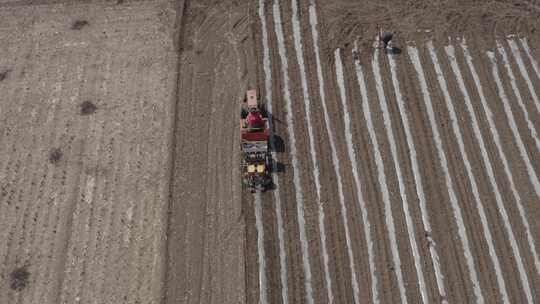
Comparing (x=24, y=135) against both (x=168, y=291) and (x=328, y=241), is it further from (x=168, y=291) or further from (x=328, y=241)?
(x=328, y=241)

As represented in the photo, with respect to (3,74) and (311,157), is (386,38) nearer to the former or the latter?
(311,157)

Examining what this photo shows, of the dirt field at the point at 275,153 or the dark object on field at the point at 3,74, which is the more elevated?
the dark object on field at the point at 3,74

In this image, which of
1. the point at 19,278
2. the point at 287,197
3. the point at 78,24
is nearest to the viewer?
the point at 19,278

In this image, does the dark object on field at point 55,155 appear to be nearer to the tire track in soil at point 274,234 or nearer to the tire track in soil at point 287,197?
the tire track in soil at point 274,234

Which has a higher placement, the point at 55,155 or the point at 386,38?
the point at 386,38

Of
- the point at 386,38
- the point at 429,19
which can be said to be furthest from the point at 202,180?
the point at 429,19

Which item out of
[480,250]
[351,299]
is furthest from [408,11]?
[351,299]

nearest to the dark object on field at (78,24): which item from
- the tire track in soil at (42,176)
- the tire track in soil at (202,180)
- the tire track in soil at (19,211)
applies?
the tire track in soil at (42,176)
